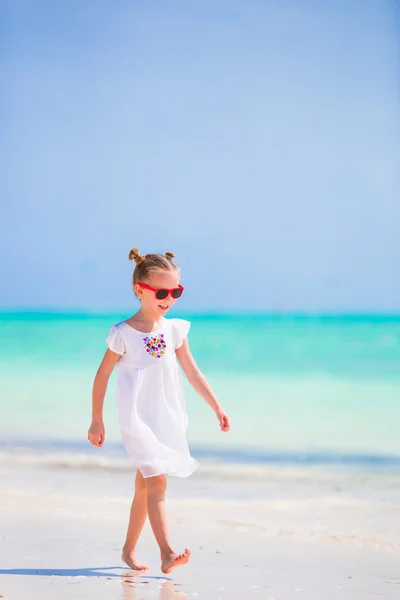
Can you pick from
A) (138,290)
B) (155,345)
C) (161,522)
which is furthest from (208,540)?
A: (138,290)

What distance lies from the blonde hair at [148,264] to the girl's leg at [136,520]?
1.85 feet

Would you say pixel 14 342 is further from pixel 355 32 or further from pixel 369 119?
pixel 355 32

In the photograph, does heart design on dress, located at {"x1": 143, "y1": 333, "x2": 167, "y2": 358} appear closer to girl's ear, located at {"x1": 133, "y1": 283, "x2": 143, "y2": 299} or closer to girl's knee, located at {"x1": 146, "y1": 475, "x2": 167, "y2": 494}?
girl's ear, located at {"x1": 133, "y1": 283, "x2": 143, "y2": 299}

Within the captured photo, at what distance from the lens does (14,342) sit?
1608cm

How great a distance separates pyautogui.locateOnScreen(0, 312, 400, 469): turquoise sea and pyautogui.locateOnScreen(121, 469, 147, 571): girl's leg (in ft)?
6.58

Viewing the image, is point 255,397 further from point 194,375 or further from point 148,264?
point 148,264

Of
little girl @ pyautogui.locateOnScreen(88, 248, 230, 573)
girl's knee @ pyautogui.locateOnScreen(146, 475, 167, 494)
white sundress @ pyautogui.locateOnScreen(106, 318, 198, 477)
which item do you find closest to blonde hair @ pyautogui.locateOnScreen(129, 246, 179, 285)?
little girl @ pyautogui.locateOnScreen(88, 248, 230, 573)

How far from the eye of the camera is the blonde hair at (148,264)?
260 centimetres

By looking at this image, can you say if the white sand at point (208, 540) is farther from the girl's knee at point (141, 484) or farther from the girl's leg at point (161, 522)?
the girl's knee at point (141, 484)

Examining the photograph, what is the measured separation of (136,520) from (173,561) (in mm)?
251

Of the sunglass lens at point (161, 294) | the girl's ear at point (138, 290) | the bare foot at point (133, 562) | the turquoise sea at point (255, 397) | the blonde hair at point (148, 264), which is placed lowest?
the bare foot at point (133, 562)

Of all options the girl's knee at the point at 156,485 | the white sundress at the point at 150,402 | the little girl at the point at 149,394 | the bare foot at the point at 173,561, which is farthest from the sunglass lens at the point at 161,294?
the bare foot at the point at 173,561

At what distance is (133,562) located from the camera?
2623mm

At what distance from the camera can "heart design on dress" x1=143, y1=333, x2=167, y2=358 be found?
258 cm
